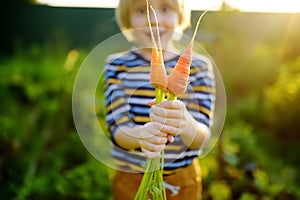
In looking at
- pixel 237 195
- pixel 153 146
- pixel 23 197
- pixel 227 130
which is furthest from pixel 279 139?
pixel 153 146

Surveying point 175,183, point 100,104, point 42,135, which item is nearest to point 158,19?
point 175,183

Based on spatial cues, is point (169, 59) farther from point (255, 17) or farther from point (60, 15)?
point (60, 15)

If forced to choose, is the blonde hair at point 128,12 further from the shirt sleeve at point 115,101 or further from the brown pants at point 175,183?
the brown pants at point 175,183

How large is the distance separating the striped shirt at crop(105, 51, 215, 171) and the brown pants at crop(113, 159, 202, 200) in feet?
0.15

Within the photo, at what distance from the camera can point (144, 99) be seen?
1248 mm

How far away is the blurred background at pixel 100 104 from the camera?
2.31m

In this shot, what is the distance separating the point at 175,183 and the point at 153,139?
40cm

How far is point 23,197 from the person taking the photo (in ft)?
7.02

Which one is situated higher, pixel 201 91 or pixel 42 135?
pixel 201 91

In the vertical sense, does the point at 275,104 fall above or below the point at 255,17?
below

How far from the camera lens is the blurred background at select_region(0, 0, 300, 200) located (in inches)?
90.8

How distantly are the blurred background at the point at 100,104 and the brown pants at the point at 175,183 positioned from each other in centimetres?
70

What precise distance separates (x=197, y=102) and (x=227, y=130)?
6.15 ft

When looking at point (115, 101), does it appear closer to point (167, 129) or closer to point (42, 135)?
point (167, 129)
